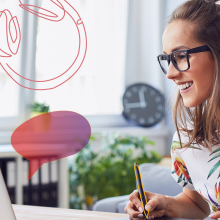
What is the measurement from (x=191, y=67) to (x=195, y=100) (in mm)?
79

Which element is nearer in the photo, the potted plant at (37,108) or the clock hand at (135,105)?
the potted plant at (37,108)

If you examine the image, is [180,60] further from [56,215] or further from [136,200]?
[56,215]

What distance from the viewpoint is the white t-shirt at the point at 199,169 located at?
0.71 meters

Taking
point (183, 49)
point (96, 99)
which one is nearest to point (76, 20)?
point (183, 49)

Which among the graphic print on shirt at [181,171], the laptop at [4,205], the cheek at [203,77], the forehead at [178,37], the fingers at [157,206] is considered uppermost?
the forehead at [178,37]

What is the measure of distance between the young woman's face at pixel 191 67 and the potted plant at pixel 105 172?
1332mm

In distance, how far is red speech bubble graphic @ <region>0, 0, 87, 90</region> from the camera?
63 cm

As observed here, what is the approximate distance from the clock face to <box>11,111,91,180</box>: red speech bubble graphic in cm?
163

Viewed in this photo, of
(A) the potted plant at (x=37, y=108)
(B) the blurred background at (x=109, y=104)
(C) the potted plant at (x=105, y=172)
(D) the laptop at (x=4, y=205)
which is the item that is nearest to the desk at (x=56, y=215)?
(D) the laptop at (x=4, y=205)

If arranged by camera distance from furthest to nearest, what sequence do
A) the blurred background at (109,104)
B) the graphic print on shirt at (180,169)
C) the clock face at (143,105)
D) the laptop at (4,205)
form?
the clock face at (143,105), the blurred background at (109,104), the graphic print on shirt at (180,169), the laptop at (4,205)

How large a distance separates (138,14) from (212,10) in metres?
2.15

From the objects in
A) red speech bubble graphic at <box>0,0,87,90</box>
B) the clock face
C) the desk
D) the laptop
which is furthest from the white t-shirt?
the clock face

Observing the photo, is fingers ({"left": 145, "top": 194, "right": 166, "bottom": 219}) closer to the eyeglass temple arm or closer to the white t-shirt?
the white t-shirt

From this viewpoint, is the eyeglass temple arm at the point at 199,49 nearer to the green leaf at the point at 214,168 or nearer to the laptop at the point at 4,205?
the green leaf at the point at 214,168
